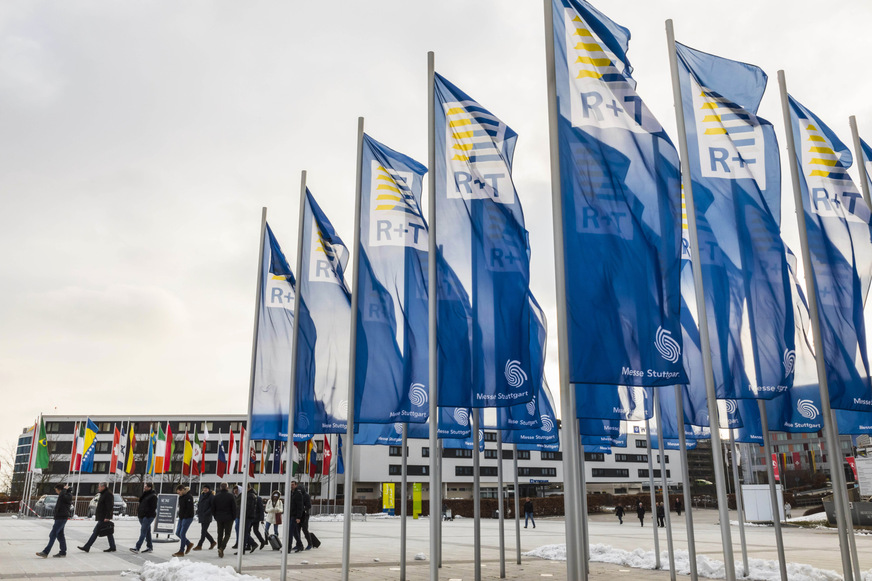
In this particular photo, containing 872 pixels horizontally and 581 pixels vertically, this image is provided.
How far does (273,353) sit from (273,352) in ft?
0.07

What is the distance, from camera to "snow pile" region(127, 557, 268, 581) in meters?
12.2

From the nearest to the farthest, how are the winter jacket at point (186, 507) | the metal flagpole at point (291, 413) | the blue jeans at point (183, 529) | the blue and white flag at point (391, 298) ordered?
the blue and white flag at point (391, 298) → the metal flagpole at point (291, 413) → the blue jeans at point (183, 529) → the winter jacket at point (186, 507)

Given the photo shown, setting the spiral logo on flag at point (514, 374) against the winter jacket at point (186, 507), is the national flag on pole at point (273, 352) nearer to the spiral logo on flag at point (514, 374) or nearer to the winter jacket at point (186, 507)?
the winter jacket at point (186, 507)

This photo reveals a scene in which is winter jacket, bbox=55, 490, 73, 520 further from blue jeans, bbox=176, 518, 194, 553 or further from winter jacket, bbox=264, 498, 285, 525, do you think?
winter jacket, bbox=264, 498, 285, 525

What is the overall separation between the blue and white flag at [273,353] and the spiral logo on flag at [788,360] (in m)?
10.2

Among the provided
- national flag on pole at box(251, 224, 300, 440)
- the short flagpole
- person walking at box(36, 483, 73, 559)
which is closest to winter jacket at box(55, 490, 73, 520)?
person walking at box(36, 483, 73, 559)

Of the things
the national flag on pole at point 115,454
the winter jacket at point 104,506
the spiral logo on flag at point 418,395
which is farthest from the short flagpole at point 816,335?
the national flag on pole at point 115,454

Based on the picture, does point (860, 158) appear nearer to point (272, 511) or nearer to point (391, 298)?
point (391, 298)

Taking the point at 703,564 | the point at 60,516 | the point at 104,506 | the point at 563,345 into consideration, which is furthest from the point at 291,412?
the point at 703,564

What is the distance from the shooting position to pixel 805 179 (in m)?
12.4

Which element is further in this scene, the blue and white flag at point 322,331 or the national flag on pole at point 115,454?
the national flag on pole at point 115,454

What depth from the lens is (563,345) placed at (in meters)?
8.11

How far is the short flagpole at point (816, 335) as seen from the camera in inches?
406

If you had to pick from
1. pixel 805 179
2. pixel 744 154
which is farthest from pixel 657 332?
pixel 805 179
